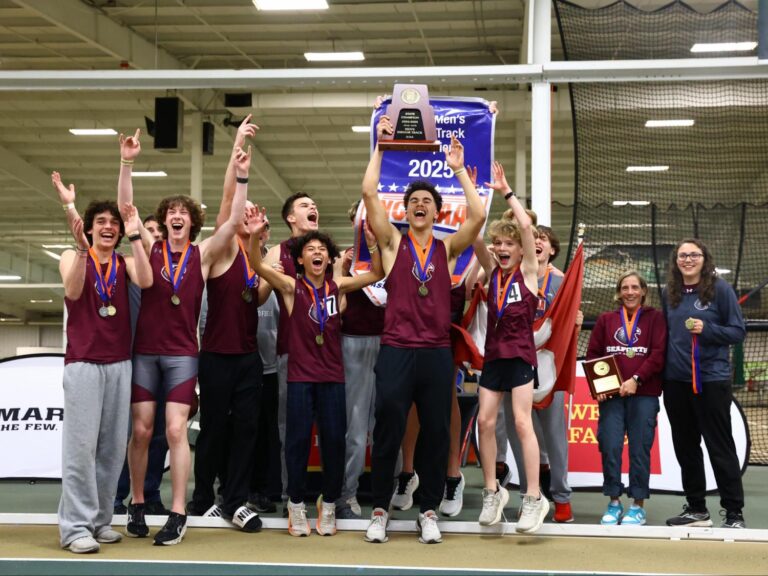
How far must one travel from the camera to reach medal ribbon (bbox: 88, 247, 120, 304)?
452 centimetres

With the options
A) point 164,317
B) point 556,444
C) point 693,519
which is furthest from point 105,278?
point 693,519

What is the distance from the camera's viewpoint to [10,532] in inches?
192

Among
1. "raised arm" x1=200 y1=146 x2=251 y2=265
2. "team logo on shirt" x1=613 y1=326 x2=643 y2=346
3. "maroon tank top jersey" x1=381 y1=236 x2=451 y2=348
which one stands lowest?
"team logo on shirt" x1=613 y1=326 x2=643 y2=346

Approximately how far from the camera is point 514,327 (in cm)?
477

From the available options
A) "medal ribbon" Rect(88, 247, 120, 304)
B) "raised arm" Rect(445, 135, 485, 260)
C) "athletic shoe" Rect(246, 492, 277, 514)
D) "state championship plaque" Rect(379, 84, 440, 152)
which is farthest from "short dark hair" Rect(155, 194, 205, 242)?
"athletic shoe" Rect(246, 492, 277, 514)

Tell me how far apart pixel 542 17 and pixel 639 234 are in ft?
7.07

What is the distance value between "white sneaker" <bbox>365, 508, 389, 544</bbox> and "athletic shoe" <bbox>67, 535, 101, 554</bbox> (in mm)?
1291

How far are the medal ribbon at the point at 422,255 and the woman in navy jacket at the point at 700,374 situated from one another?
145 centimetres

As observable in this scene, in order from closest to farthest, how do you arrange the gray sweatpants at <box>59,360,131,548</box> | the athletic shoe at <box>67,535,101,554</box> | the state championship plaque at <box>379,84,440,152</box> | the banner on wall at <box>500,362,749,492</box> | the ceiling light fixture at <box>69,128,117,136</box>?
the athletic shoe at <box>67,535,101,554</box>, the gray sweatpants at <box>59,360,131,548</box>, the state championship plaque at <box>379,84,440,152</box>, the banner on wall at <box>500,362,749,492</box>, the ceiling light fixture at <box>69,128,117,136</box>

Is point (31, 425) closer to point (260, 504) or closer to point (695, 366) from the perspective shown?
point (260, 504)

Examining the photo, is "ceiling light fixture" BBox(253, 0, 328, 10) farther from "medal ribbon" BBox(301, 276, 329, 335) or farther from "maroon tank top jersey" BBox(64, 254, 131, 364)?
"maroon tank top jersey" BBox(64, 254, 131, 364)

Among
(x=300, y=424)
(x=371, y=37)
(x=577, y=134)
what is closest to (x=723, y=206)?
(x=577, y=134)

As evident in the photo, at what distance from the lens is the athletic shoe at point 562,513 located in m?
5.21

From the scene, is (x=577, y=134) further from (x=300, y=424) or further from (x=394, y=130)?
(x=300, y=424)
